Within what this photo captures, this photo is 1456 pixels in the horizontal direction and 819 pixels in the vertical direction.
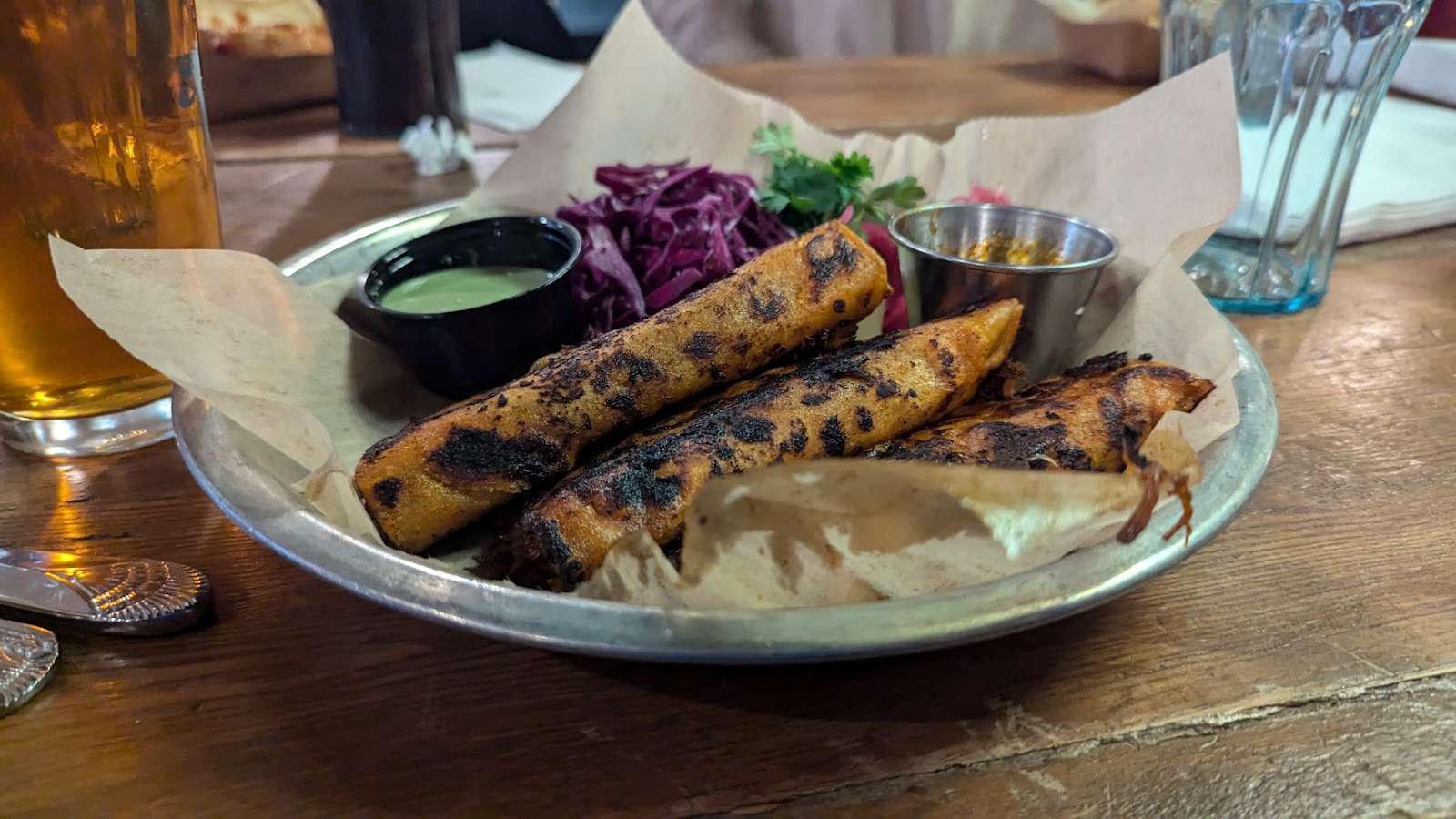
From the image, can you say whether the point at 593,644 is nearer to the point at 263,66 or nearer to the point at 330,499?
the point at 330,499

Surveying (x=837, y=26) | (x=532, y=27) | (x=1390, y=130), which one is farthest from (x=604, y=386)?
(x=837, y=26)

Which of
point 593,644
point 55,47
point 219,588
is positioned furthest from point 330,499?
point 55,47

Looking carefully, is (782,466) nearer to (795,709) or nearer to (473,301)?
(795,709)

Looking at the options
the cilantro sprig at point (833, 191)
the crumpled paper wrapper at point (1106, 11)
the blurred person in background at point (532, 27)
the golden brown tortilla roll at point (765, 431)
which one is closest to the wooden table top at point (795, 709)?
the golden brown tortilla roll at point (765, 431)

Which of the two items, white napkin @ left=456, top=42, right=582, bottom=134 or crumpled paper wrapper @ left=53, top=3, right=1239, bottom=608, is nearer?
crumpled paper wrapper @ left=53, top=3, right=1239, bottom=608

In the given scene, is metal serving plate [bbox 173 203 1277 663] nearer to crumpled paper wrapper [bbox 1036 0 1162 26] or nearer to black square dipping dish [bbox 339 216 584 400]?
black square dipping dish [bbox 339 216 584 400]

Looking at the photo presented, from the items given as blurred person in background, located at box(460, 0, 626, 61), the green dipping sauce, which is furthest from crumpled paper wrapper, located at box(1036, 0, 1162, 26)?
the green dipping sauce

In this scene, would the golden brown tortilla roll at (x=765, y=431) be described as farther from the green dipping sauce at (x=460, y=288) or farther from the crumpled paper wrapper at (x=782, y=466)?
the green dipping sauce at (x=460, y=288)
